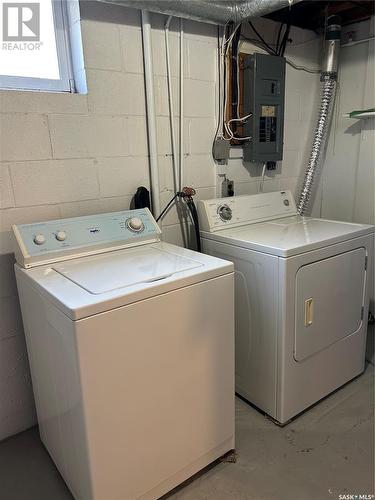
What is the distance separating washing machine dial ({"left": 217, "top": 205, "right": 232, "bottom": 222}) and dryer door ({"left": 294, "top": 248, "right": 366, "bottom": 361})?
56cm

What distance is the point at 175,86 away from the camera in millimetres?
1942

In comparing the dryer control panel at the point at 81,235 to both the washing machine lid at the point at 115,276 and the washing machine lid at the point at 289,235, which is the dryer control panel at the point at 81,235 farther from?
the washing machine lid at the point at 289,235

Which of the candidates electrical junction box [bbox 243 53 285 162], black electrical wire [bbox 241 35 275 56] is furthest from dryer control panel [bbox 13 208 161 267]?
black electrical wire [bbox 241 35 275 56]

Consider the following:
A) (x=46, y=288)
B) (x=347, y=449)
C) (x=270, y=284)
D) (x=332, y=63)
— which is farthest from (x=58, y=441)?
(x=332, y=63)

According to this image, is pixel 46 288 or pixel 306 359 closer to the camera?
pixel 46 288

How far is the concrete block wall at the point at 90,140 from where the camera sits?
1.58m

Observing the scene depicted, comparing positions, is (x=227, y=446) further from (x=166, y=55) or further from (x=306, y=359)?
(x=166, y=55)

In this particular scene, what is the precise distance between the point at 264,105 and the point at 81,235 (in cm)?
137

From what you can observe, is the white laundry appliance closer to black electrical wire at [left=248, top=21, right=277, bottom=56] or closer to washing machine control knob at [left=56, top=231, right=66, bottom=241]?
washing machine control knob at [left=56, top=231, right=66, bottom=241]

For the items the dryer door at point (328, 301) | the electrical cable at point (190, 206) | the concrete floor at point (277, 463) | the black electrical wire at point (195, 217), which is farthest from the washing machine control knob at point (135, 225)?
the concrete floor at point (277, 463)

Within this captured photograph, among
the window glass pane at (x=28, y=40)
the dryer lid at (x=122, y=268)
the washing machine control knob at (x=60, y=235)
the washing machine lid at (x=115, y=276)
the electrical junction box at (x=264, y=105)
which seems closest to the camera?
the washing machine lid at (x=115, y=276)

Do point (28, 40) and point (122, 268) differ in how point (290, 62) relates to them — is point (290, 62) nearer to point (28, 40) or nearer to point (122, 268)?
point (28, 40)

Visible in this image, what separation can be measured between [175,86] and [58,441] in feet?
5.77

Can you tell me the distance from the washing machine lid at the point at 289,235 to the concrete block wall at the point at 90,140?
1.38 ft
